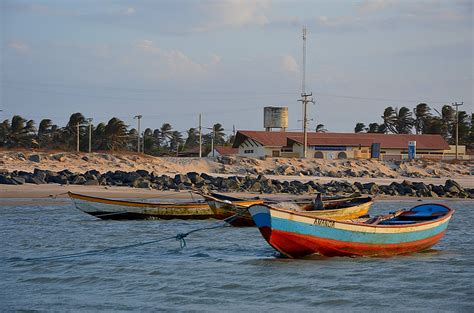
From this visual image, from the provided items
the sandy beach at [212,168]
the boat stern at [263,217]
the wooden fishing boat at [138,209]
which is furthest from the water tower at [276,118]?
the boat stern at [263,217]

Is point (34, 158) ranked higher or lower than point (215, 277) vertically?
higher

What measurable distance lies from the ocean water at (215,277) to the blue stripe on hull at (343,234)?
0.49 metres

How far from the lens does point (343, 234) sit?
16.6 metres

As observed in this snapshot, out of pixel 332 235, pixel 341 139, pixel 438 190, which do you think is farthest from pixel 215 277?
pixel 341 139

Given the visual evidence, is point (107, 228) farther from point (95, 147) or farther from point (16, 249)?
point (95, 147)

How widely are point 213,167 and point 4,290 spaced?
1415 inches

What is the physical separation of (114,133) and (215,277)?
183 ft

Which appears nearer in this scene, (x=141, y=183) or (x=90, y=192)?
(x=90, y=192)

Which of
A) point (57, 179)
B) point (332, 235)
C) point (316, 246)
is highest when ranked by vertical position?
point (57, 179)

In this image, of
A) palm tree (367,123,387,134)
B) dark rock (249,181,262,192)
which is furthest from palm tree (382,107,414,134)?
dark rock (249,181,262,192)

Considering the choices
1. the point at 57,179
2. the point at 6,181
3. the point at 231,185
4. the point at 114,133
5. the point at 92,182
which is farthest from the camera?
the point at 114,133

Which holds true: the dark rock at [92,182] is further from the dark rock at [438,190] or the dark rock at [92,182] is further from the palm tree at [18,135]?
the palm tree at [18,135]

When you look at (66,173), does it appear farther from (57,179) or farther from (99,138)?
(99,138)

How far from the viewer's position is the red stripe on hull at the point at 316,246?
16.1m
